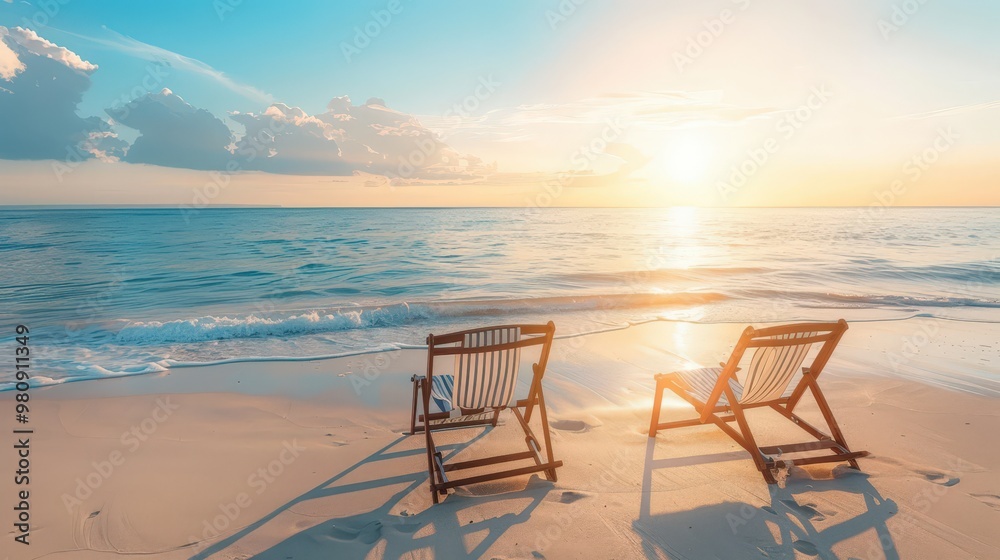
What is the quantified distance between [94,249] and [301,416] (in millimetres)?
30643

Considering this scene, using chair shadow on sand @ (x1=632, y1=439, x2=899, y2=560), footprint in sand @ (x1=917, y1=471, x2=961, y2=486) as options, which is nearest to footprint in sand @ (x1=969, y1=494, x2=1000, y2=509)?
footprint in sand @ (x1=917, y1=471, x2=961, y2=486)

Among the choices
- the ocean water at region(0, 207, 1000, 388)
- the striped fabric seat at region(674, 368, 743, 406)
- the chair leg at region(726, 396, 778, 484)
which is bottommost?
the ocean water at region(0, 207, 1000, 388)

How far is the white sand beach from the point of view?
3209 mm

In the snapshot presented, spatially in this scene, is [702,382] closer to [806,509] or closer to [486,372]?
[806,509]

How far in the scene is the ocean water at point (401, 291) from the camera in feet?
30.9

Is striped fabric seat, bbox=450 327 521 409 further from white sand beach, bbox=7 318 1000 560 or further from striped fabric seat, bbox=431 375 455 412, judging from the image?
white sand beach, bbox=7 318 1000 560

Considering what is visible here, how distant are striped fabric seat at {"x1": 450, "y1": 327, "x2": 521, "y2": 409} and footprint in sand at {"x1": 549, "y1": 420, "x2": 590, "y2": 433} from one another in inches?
51.8

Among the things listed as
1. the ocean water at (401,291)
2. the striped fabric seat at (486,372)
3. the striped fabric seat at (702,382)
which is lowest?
the ocean water at (401,291)

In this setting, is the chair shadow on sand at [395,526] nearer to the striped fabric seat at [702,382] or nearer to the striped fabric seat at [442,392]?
the striped fabric seat at [442,392]

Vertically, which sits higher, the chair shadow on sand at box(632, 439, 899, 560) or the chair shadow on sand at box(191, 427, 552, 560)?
the chair shadow on sand at box(632, 439, 899, 560)

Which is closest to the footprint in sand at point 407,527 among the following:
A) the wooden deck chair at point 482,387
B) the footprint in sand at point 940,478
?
the wooden deck chair at point 482,387

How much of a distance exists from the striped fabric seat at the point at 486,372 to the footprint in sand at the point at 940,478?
139 inches

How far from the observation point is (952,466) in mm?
4160

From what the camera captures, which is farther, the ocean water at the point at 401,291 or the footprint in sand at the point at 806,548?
the ocean water at the point at 401,291
